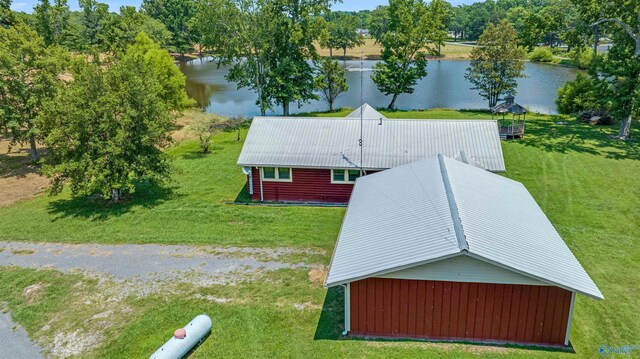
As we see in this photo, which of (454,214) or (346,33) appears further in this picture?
(346,33)

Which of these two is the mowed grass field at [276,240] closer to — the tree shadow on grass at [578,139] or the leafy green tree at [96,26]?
the tree shadow on grass at [578,139]

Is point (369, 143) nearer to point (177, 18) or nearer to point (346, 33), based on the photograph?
point (346, 33)

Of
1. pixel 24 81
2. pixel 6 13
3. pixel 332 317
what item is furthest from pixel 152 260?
pixel 6 13

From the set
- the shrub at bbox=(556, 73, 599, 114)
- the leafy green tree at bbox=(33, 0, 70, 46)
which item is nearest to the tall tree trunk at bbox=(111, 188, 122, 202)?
the leafy green tree at bbox=(33, 0, 70, 46)

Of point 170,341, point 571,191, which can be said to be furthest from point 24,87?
point 571,191

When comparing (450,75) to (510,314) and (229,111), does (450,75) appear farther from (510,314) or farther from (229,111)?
(510,314)

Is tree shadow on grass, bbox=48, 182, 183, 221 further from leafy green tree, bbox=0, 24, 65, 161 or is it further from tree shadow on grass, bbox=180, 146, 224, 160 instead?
leafy green tree, bbox=0, 24, 65, 161
